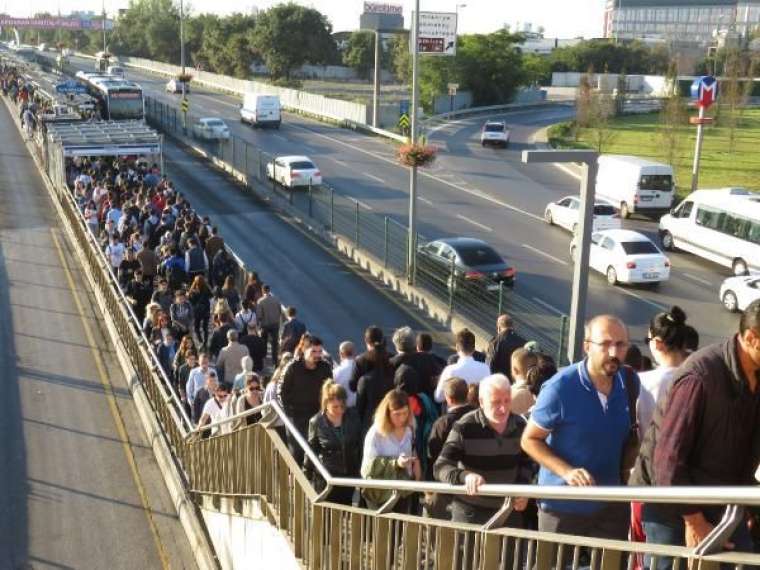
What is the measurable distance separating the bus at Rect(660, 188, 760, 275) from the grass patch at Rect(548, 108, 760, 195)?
11.9 m

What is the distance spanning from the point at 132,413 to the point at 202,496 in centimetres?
514

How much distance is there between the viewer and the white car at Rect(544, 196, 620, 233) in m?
29.2

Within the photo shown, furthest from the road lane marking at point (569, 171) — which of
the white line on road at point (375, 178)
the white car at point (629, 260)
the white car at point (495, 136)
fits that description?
the white car at point (629, 260)

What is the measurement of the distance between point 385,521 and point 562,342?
1101 centimetres

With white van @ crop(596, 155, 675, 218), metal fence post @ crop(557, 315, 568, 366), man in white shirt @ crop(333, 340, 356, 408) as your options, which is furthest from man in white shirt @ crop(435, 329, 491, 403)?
white van @ crop(596, 155, 675, 218)

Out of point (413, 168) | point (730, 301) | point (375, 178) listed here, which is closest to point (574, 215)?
point (730, 301)

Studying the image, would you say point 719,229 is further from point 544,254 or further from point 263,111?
point 263,111

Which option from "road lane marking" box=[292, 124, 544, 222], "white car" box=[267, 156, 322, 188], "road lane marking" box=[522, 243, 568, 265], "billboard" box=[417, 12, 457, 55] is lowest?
"road lane marking" box=[522, 243, 568, 265]

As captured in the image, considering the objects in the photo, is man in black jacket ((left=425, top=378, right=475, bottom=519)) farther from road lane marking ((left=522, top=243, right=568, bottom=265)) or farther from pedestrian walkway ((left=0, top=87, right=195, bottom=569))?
road lane marking ((left=522, top=243, right=568, bottom=265))

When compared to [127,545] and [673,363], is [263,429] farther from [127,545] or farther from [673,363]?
[127,545]

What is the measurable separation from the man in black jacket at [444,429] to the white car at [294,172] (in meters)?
28.4

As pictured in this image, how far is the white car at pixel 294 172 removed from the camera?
34.9m

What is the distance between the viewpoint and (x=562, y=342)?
16031mm

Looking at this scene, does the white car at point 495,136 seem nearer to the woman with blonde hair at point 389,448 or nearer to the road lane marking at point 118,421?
the road lane marking at point 118,421
